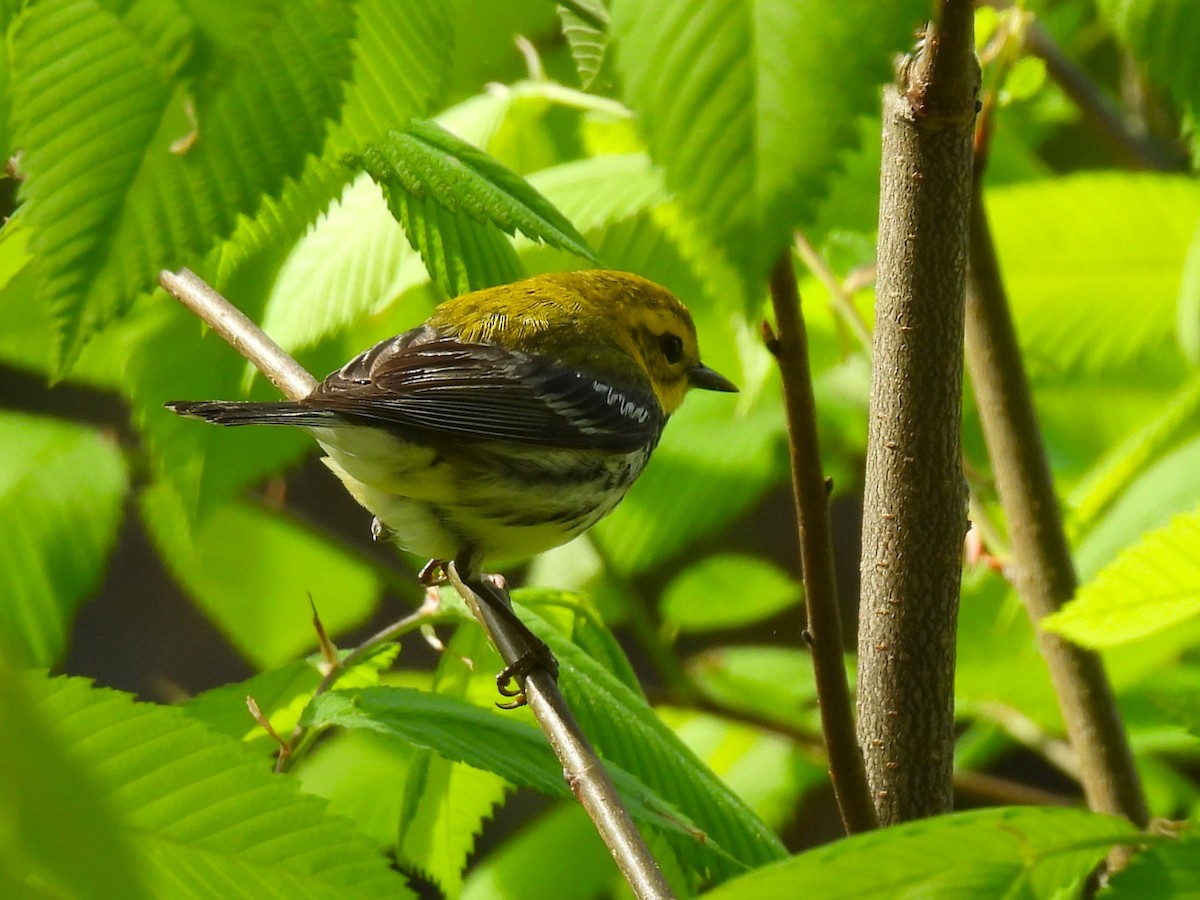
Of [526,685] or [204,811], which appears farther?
[526,685]

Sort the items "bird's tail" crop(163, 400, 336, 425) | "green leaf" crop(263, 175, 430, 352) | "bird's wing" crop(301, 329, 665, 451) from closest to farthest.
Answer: "bird's tail" crop(163, 400, 336, 425)
"green leaf" crop(263, 175, 430, 352)
"bird's wing" crop(301, 329, 665, 451)

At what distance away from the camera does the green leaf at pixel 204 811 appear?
3.18ft

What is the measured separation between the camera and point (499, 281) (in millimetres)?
1483

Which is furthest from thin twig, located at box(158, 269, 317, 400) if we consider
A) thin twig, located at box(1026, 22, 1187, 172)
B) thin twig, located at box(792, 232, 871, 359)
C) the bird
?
thin twig, located at box(1026, 22, 1187, 172)

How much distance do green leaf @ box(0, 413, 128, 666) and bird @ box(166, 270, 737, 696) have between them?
37 cm

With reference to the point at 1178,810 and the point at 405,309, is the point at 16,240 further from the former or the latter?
the point at 1178,810

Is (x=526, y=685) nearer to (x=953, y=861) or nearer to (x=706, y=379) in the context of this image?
(x=953, y=861)

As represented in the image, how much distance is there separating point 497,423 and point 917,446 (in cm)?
106

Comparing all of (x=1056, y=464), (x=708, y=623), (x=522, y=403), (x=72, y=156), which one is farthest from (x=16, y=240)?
(x=1056, y=464)

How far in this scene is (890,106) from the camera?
4.00ft

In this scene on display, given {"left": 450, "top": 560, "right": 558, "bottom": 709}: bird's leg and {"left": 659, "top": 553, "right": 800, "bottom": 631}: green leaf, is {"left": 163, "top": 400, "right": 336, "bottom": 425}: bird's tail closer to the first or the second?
{"left": 450, "top": 560, "right": 558, "bottom": 709}: bird's leg

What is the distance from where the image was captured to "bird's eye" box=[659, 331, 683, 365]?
107 inches

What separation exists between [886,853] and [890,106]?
2.41ft

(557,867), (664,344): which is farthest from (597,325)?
(557,867)
